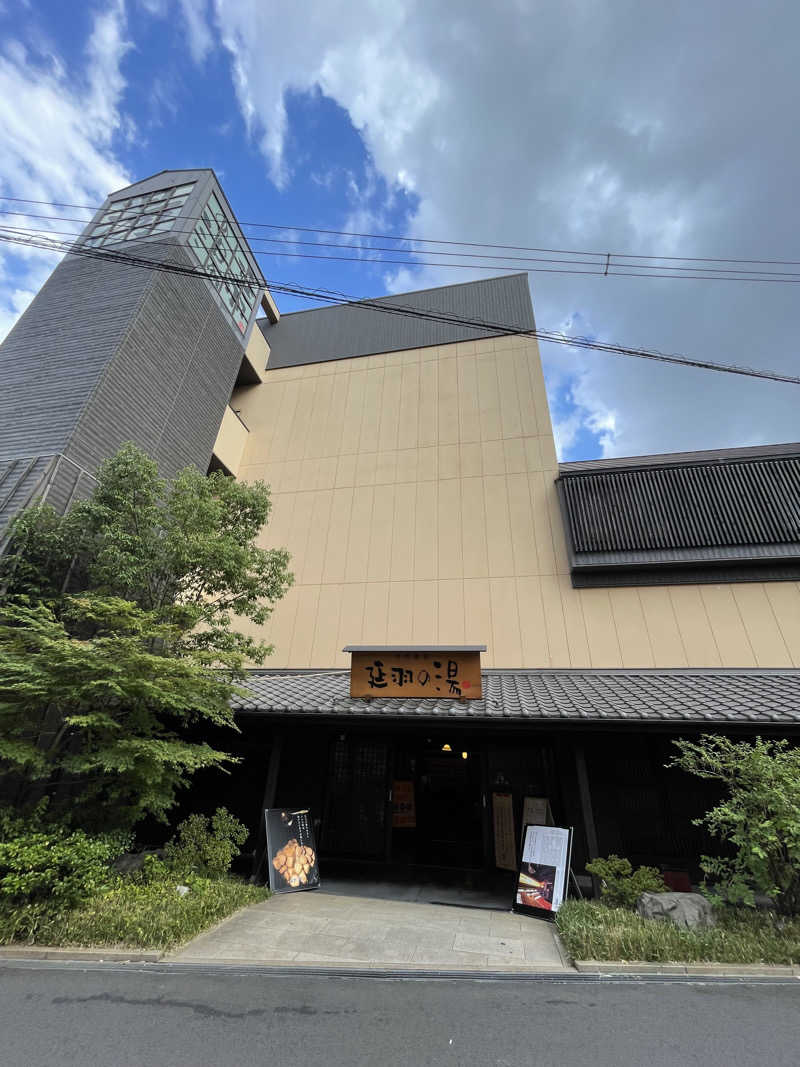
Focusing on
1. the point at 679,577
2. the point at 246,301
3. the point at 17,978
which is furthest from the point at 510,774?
the point at 246,301

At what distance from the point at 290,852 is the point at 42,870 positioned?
3236mm

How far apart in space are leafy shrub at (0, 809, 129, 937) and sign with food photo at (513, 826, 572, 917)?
5.15 metres

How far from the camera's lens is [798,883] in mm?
4621

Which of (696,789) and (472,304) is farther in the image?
(472,304)

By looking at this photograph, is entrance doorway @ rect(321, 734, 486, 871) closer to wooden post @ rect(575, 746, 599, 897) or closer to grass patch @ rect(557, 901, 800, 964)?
wooden post @ rect(575, 746, 599, 897)

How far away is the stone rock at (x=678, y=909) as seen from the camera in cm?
479

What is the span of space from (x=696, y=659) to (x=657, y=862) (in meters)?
3.97

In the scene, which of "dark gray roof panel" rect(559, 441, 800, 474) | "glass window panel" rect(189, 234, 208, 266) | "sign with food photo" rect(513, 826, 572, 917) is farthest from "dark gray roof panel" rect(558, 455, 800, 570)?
"glass window panel" rect(189, 234, 208, 266)

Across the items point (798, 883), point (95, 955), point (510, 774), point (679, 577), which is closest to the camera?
point (95, 955)

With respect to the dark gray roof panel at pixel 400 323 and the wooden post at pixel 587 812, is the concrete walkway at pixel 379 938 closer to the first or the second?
the wooden post at pixel 587 812

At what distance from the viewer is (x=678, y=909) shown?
4.94 metres

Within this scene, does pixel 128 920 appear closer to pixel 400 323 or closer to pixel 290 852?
pixel 290 852

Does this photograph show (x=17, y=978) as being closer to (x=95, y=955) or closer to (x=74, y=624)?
(x=95, y=955)

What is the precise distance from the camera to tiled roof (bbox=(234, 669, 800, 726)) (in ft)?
20.2
